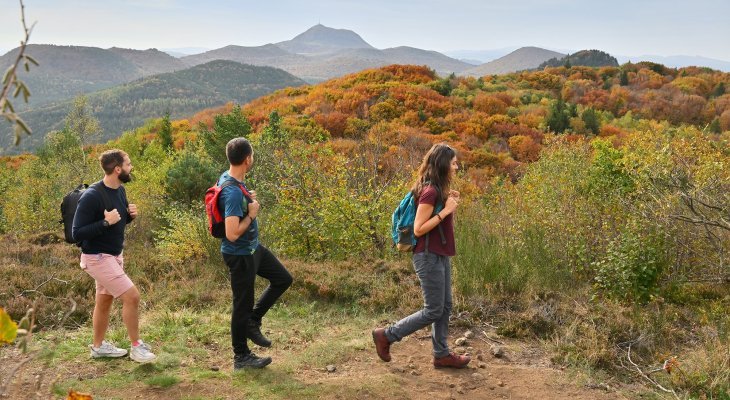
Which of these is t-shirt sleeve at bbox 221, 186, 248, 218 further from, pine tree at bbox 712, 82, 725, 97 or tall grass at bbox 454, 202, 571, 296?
pine tree at bbox 712, 82, 725, 97

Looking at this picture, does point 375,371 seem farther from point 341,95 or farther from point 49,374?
point 341,95

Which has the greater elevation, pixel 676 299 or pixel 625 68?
pixel 625 68

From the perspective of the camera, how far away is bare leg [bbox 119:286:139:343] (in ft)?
13.5

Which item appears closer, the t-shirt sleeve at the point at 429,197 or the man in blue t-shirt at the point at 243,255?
the man in blue t-shirt at the point at 243,255

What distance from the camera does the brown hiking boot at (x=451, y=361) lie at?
4.29 m

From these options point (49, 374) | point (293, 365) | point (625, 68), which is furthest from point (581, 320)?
point (625, 68)

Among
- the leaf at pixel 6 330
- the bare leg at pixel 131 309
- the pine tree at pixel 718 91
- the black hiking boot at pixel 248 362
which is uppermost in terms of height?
the pine tree at pixel 718 91

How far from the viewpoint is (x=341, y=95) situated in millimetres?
33812

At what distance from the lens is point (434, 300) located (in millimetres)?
4027

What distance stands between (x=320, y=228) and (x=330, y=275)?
204 cm

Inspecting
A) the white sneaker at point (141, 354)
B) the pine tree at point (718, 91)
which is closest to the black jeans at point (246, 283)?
the white sneaker at point (141, 354)

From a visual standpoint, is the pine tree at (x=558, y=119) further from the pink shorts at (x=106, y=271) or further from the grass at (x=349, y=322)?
the pink shorts at (x=106, y=271)

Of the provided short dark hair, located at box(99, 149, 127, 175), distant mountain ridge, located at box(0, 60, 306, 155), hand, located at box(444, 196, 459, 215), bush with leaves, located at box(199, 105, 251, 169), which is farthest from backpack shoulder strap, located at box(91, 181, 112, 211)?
distant mountain ridge, located at box(0, 60, 306, 155)

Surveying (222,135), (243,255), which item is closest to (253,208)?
(243,255)
